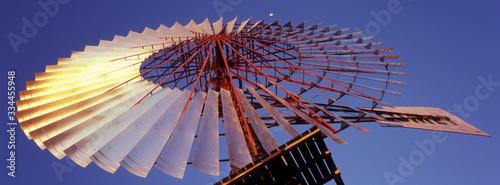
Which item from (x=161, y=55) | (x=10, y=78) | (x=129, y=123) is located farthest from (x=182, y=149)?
(x=10, y=78)

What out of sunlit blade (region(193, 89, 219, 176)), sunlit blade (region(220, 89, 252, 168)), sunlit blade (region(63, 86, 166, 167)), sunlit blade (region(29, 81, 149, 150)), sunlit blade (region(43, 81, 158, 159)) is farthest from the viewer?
sunlit blade (region(29, 81, 149, 150))

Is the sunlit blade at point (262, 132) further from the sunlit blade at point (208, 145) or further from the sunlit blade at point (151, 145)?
the sunlit blade at point (151, 145)

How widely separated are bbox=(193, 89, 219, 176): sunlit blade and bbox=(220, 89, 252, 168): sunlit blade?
12.6 inches

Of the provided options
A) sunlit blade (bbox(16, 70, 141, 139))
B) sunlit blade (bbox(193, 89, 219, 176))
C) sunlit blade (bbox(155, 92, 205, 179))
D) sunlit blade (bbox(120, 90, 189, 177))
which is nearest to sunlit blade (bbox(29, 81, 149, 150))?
sunlit blade (bbox(16, 70, 141, 139))

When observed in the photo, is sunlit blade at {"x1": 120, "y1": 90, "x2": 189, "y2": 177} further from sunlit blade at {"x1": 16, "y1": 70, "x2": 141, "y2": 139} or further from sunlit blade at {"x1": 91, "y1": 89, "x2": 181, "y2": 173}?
sunlit blade at {"x1": 16, "y1": 70, "x2": 141, "y2": 139}

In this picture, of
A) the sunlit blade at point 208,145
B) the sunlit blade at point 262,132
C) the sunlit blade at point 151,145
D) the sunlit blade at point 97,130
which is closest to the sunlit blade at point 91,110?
the sunlit blade at point 97,130

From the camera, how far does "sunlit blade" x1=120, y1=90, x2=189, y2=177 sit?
386 inches

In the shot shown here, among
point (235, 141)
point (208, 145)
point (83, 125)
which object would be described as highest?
point (235, 141)

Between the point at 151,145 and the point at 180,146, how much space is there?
782 mm

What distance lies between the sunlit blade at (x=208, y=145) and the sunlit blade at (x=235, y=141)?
320 millimetres

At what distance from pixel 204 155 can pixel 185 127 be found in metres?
1.37

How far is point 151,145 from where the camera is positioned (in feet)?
34.0

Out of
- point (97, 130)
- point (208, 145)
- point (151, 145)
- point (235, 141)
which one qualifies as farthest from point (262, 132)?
point (97, 130)

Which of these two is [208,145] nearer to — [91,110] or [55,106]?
[91,110]
